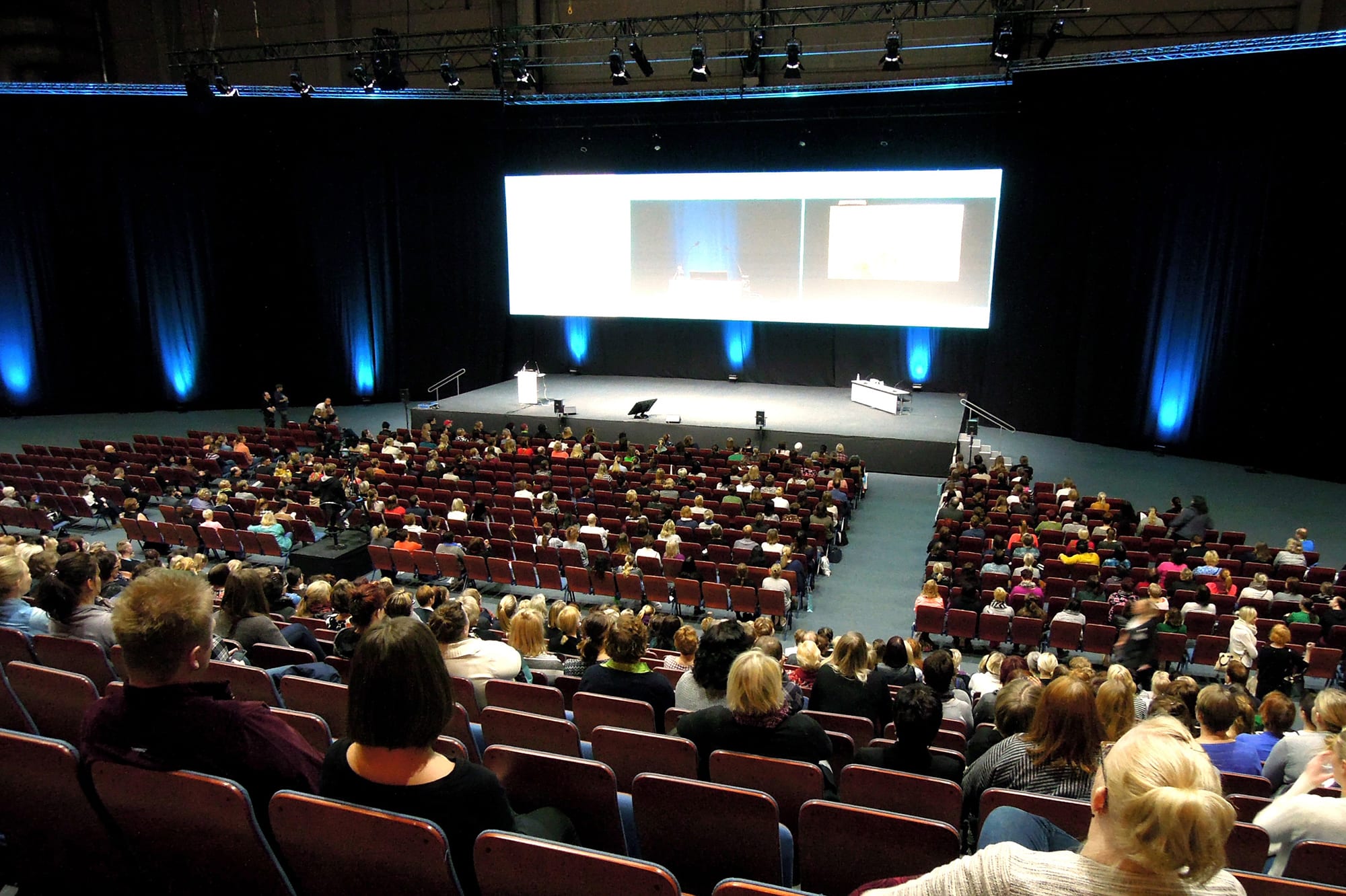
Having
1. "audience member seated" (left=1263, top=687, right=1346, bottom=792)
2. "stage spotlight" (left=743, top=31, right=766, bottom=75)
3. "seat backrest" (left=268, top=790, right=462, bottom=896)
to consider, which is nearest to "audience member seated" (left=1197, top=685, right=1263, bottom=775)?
"audience member seated" (left=1263, top=687, right=1346, bottom=792)

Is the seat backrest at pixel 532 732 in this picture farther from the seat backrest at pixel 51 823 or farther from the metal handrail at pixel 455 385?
the metal handrail at pixel 455 385

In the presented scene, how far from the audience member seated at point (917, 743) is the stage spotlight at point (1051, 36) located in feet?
50.5

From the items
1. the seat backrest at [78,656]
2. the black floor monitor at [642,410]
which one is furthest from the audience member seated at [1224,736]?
the black floor monitor at [642,410]

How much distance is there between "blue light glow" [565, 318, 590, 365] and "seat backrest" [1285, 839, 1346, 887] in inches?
832

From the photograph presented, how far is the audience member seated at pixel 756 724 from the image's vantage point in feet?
10.7

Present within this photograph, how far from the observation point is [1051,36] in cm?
1505

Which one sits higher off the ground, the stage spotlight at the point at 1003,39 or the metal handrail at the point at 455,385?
the stage spotlight at the point at 1003,39

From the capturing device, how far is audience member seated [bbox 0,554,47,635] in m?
4.11

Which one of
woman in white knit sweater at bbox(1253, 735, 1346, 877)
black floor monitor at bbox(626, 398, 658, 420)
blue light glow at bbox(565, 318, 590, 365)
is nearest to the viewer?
woman in white knit sweater at bbox(1253, 735, 1346, 877)

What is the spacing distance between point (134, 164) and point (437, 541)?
1576 cm

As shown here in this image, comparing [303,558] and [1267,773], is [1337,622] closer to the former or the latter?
[1267,773]

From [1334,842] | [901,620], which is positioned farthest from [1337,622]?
[1334,842]

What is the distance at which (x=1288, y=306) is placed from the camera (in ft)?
48.8

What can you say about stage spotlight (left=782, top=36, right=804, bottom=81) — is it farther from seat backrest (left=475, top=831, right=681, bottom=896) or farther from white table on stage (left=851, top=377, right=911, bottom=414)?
seat backrest (left=475, top=831, right=681, bottom=896)
